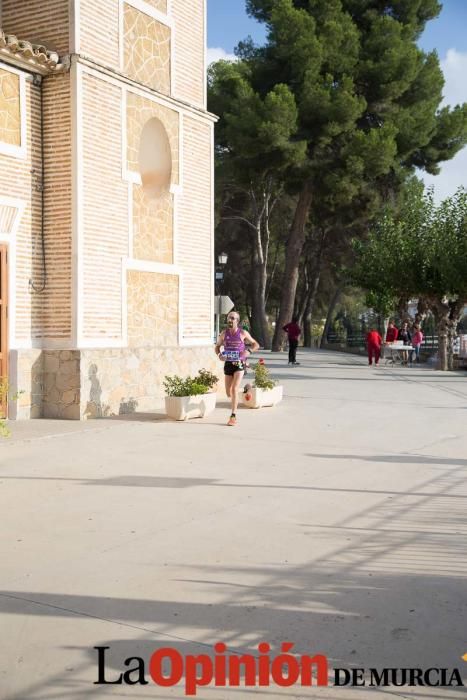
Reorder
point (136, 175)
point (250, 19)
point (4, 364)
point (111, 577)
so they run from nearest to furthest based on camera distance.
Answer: point (111, 577) < point (4, 364) < point (136, 175) < point (250, 19)

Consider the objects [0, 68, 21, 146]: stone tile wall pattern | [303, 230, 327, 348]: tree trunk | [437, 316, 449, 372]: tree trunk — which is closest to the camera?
[0, 68, 21, 146]: stone tile wall pattern

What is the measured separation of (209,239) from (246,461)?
7.66 meters

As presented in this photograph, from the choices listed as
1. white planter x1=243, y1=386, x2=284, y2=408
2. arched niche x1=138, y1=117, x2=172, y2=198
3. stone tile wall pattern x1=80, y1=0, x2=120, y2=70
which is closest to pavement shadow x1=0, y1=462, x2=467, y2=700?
white planter x1=243, y1=386, x2=284, y2=408

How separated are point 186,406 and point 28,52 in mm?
5512

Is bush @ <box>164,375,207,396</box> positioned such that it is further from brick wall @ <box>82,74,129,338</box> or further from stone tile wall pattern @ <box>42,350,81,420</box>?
stone tile wall pattern @ <box>42,350,81,420</box>

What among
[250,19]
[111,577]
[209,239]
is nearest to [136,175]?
[209,239]

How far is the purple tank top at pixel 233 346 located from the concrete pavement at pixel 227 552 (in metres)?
1.83

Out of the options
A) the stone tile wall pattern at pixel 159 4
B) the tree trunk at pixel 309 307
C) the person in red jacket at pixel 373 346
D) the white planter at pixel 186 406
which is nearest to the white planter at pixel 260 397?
the white planter at pixel 186 406

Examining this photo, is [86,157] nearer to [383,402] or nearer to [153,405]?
[153,405]

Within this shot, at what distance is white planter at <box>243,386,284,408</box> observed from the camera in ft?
47.6

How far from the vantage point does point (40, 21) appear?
13.0 metres

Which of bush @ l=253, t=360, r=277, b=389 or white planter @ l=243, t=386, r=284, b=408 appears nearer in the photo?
white planter @ l=243, t=386, r=284, b=408

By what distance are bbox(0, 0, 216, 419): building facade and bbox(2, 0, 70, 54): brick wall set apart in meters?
0.02

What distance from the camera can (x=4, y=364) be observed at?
1229cm
